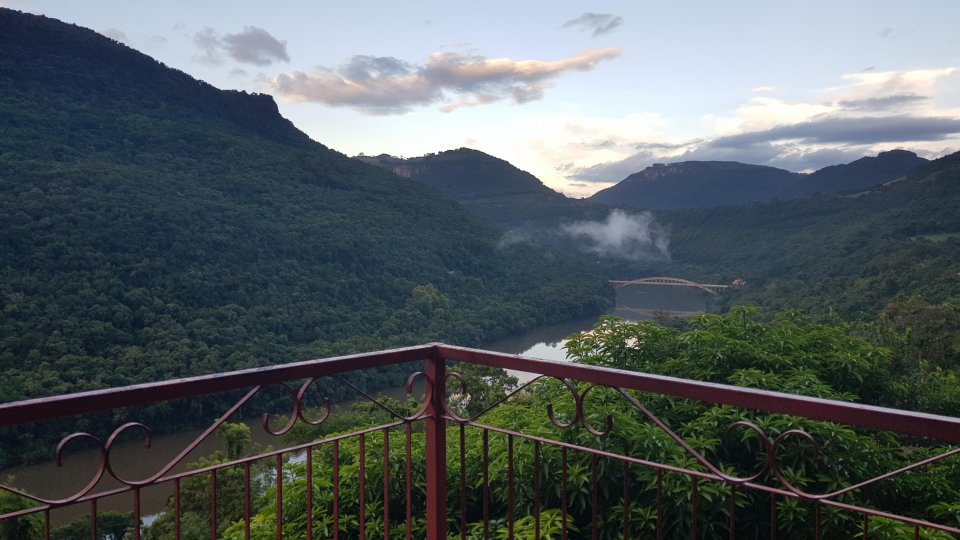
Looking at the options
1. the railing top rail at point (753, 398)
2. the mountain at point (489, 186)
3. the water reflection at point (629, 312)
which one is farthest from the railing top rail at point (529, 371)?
the mountain at point (489, 186)

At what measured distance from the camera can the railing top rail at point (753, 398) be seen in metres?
0.93

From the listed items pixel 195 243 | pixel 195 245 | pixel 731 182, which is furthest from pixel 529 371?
pixel 731 182

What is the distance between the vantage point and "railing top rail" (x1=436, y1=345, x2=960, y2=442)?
93cm

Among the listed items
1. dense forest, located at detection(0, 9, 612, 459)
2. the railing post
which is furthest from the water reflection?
the railing post

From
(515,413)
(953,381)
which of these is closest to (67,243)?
(515,413)

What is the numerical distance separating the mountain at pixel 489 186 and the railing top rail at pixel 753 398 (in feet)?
210

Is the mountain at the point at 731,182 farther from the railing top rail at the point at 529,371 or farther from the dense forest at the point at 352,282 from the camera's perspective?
the railing top rail at the point at 529,371

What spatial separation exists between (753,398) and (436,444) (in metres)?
0.78

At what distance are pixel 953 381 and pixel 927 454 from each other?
4.55 meters

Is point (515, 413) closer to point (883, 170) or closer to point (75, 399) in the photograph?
point (75, 399)

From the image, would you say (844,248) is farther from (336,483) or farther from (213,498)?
(213,498)

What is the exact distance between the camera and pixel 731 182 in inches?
3125

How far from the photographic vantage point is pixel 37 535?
6887 mm

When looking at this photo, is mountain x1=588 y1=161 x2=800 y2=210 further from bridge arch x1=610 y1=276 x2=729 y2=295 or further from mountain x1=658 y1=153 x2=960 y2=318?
bridge arch x1=610 y1=276 x2=729 y2=295
